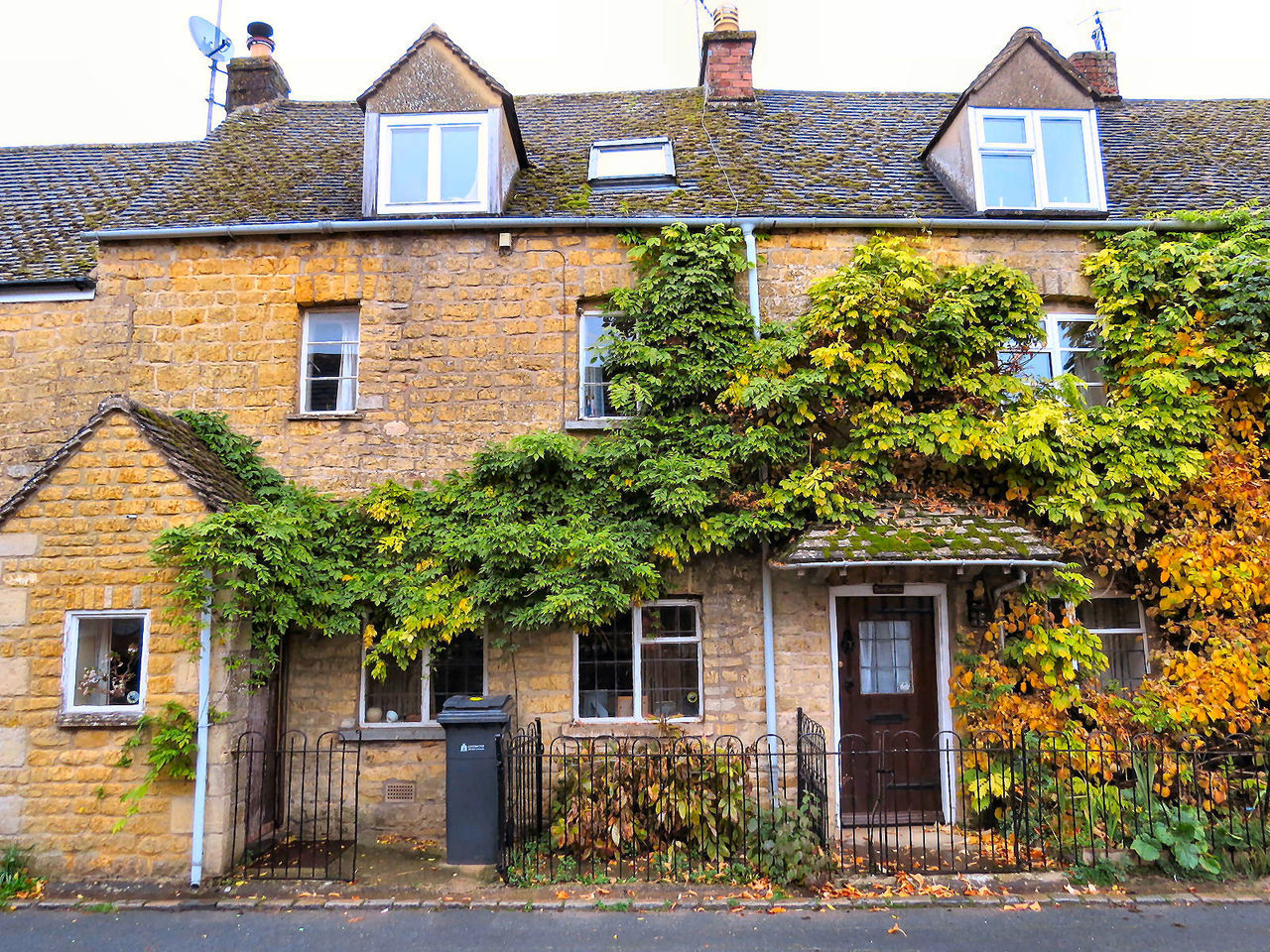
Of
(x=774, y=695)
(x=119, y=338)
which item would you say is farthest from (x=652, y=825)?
(x=119, y=338)

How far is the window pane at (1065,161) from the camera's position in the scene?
35.0 ft

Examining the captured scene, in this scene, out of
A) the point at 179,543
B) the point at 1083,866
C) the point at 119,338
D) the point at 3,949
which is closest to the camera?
the point at 3,949

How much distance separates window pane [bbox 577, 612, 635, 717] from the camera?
941 cm

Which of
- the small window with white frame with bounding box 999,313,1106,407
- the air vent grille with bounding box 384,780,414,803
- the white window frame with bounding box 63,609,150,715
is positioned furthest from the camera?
the small window with white frame with bounding box 999,313,1106,407

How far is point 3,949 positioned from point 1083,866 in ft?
30.5

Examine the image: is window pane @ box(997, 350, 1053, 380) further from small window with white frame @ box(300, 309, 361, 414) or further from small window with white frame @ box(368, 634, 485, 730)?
small window with white frame @ box(300, 309, 361, 414)

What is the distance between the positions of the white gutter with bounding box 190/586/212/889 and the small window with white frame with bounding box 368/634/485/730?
1953mm

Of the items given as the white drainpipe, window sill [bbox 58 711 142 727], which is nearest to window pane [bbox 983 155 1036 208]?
the white drainpipe

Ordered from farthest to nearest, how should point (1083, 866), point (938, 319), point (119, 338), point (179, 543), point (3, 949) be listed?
point (119, 338), point (938, 319), point (179, 543), point (1083, 866), point (3, 949)

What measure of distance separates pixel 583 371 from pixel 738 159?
455 centimetres

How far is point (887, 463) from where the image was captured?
9023 millimetres

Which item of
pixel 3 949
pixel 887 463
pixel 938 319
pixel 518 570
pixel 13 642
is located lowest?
pixel 3 949

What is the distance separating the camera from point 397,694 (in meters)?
9.45

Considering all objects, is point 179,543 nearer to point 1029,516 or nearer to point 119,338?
point 119,338
